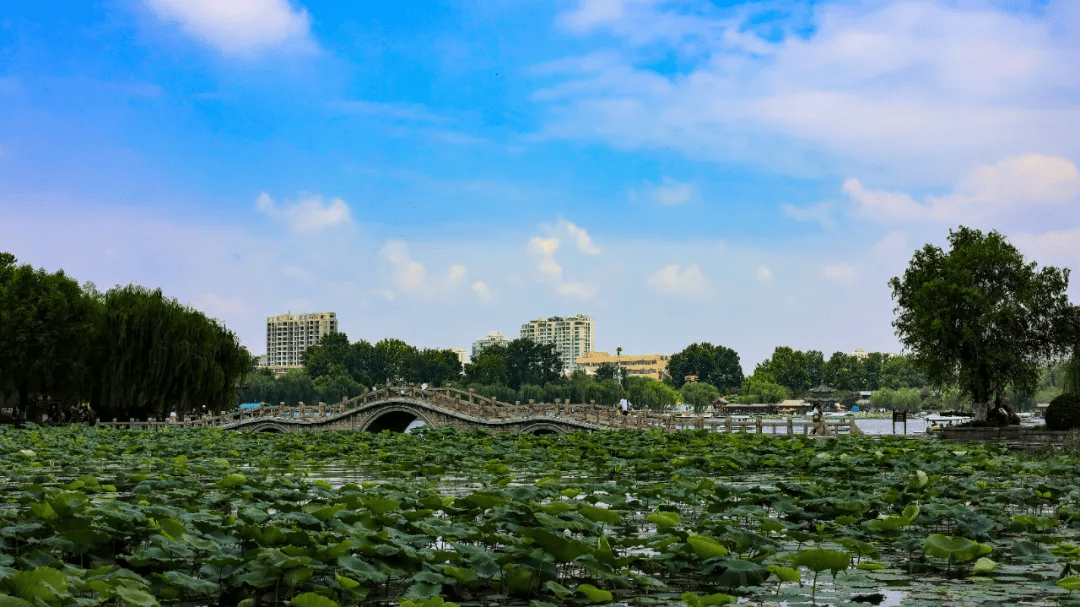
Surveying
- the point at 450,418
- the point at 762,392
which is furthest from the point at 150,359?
the point at 762,392

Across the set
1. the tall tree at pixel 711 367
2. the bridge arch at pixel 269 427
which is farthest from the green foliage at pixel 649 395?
the bridge arch at pixel 269 427

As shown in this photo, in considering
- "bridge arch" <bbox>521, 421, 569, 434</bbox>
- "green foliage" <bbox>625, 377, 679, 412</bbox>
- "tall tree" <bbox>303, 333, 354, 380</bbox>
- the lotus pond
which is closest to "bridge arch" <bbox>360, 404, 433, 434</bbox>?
"bridge arch" <bbox>521, 421, 569, 434</bbox>

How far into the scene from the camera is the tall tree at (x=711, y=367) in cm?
13625

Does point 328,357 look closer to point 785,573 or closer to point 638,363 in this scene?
point 638,363

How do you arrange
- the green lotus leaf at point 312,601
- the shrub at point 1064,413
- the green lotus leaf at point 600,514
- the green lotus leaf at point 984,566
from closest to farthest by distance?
the green lotus leaf at point 312,601 < the green lotus leaf at point 984,566 < the green lotus leaf at point 600,514 < the shrub at point 1064,413

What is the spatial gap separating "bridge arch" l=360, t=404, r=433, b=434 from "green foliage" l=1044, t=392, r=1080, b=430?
20.6 meters

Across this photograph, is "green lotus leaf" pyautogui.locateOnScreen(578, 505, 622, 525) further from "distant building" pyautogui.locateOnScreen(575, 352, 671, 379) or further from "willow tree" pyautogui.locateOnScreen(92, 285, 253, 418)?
"distant building" pyautogui.locateOnScreen(575, 352, 671, 379)

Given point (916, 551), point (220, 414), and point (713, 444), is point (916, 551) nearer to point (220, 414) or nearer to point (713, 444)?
point (713, 444)

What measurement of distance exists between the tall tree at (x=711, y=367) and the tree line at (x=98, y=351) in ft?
328

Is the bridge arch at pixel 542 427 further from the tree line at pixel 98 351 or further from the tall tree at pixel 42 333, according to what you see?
the tall tree at pixel 42 333

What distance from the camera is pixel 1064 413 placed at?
2858 centimetres

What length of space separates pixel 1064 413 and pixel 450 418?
2002 centimetres

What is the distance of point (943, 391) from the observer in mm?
34562

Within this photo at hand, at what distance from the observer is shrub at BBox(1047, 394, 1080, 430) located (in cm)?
2839
